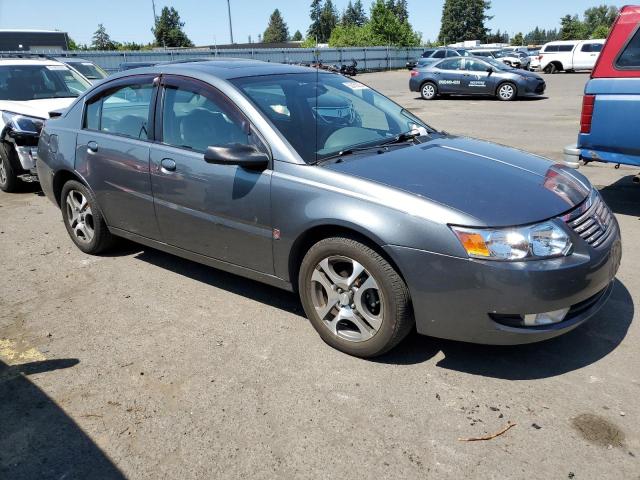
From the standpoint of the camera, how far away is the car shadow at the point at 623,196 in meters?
6.29

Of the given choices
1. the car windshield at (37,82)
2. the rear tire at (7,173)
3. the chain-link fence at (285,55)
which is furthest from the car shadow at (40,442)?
the chain-link fence at (285,55)

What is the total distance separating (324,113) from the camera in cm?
402

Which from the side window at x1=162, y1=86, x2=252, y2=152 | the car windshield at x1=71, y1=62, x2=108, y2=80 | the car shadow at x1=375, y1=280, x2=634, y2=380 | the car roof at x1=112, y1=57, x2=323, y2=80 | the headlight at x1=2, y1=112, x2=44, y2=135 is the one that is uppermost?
the car roof at x1=112, y1=57, x2=323, y2=80

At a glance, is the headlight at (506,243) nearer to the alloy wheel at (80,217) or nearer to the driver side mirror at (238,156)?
the driver side mirror at (238,156)

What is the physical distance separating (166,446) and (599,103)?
520 centimetres

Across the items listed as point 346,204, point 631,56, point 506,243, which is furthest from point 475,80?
point 506,243

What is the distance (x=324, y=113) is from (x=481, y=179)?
126 centimetres

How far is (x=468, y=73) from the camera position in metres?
20.0

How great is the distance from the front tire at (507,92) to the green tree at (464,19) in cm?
9785

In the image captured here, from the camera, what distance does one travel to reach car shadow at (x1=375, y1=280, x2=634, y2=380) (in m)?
3.26

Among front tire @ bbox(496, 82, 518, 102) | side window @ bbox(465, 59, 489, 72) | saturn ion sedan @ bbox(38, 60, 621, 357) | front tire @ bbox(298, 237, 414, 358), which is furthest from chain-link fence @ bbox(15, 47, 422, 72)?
front tire @ bbox(298, 237, 414, 358)

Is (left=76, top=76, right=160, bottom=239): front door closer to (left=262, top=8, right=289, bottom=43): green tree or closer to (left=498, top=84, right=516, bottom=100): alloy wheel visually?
(left=498, top=84, right=516, bottom=100): alloy wheel

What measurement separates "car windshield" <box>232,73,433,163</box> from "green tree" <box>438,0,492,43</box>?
114m

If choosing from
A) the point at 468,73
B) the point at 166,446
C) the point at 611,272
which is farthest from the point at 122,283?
the point at 468,73
